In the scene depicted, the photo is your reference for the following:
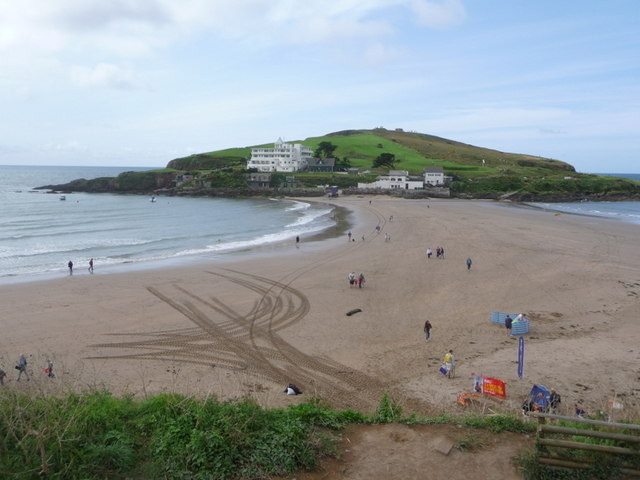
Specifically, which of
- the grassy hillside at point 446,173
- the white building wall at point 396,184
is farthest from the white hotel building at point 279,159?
the white building wall at point 396,184

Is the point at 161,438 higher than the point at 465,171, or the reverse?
the point at 465,171

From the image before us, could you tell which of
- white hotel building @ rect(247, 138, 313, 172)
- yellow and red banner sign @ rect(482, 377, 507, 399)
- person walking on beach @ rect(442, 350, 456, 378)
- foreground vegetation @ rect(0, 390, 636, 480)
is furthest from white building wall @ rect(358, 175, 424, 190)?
foreground vegetation @ rect(0, 390, 636, 480)

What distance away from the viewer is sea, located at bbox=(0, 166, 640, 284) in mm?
31984

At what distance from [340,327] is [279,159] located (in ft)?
320

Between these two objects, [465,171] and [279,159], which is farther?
[279,159]

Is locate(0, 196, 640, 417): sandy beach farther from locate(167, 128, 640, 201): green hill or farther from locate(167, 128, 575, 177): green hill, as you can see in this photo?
locate(167, 128, 575, 177): green hill

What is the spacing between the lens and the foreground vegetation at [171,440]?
246 inches

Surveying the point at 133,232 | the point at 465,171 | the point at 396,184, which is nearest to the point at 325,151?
the point at 465,171

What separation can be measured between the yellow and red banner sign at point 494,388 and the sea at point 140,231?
24.2 meters

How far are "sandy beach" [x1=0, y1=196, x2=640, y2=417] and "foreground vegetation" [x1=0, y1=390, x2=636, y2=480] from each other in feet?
4.86

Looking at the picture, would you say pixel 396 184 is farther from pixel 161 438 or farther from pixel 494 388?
pixel 161 438

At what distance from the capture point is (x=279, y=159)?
112 metres

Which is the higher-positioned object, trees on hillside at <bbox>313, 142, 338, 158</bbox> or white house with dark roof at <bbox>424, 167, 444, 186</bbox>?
trees on hillside at <bbox>313, 142, 338, 158</bbox>

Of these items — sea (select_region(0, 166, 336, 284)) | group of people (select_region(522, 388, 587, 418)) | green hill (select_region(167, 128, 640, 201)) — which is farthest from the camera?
green hill (select_region(167, 128, 640, 201))
